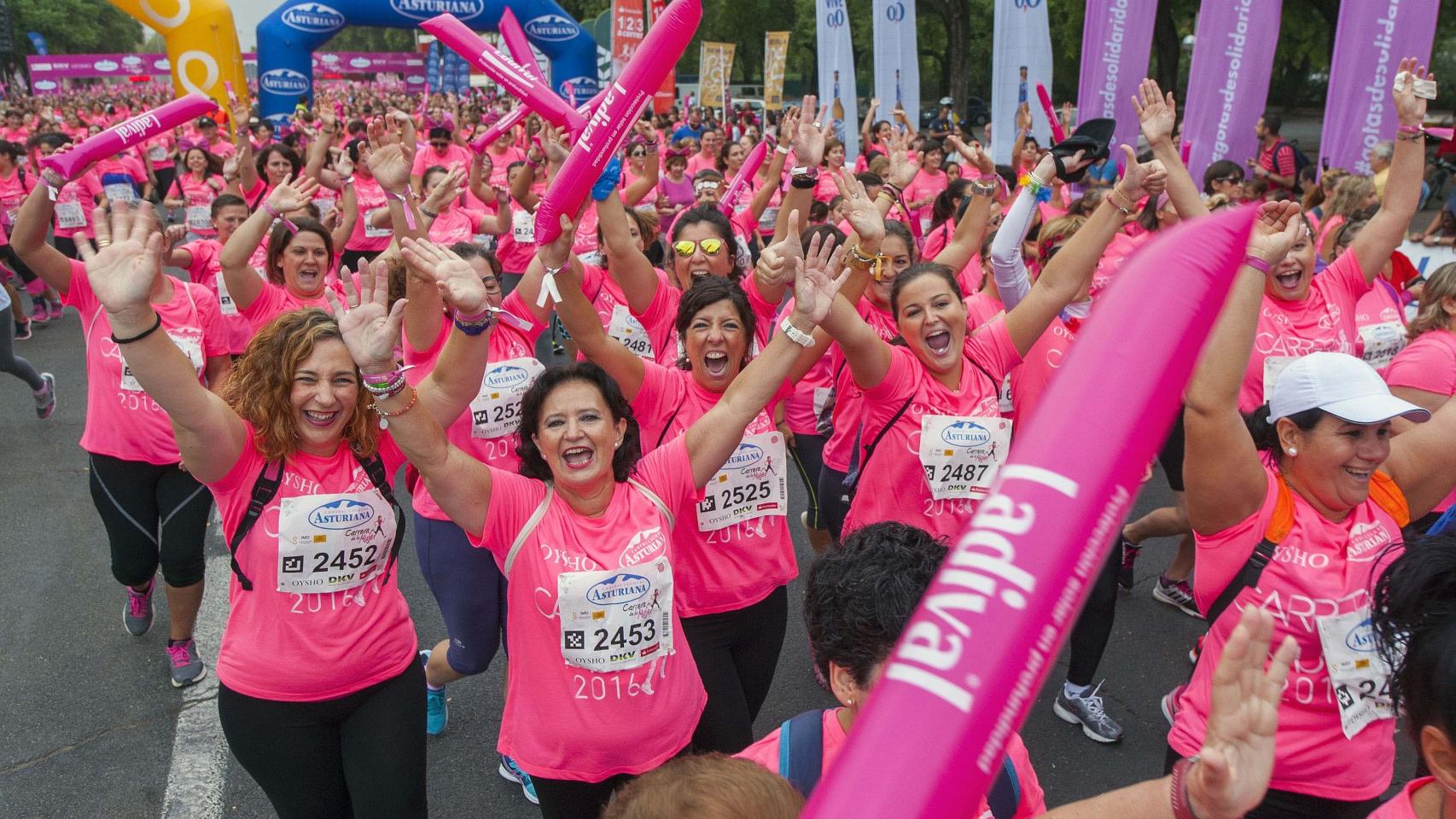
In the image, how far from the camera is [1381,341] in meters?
4.97

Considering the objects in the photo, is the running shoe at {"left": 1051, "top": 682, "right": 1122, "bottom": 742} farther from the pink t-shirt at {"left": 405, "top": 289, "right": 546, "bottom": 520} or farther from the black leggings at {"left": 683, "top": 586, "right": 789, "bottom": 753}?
the pink t-shirt at {"left": 405, "top": 289, "right": 546, "bottom": 520}

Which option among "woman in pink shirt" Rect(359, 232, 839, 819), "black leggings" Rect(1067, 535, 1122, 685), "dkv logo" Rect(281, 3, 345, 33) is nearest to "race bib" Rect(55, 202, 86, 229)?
"woman in pink shirt" Rect(359, 232, 839, 819)

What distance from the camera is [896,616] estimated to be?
209 centimetres

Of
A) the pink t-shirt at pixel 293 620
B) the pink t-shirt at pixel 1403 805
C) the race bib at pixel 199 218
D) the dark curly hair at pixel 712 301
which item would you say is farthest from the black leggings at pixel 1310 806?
the race bib at pixel 199 218

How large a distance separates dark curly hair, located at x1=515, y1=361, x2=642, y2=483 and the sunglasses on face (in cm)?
209

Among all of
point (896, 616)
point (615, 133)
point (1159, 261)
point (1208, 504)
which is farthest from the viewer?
point (615, 133)

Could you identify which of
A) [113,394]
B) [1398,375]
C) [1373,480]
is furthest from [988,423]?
[113,394]

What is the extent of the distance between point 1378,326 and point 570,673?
431 centimetres

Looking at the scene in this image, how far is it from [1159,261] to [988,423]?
2.44 meters

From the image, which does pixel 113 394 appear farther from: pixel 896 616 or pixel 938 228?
pixel 938 228

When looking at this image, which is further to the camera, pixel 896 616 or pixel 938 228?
pixel 938 228

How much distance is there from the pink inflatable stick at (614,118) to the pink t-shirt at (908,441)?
1.21 metres

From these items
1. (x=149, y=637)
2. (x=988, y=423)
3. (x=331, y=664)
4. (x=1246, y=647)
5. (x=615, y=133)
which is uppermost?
(x=615, y=133)

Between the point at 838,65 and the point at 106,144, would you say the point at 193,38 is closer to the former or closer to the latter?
the point at 838,65
